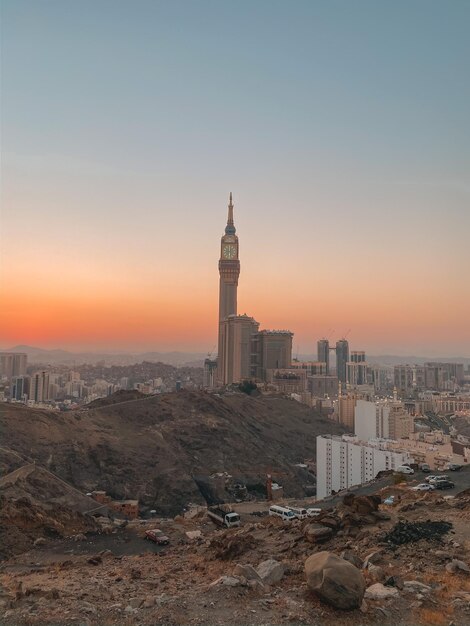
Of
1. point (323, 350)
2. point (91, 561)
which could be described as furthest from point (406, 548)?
point (323, 350)

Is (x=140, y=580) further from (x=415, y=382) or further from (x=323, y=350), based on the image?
(x=323, y=350)

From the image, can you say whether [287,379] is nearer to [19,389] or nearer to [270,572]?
[19,389]

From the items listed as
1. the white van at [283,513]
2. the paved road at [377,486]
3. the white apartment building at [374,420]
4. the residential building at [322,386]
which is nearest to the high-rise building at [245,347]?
the residential building at [322,386]

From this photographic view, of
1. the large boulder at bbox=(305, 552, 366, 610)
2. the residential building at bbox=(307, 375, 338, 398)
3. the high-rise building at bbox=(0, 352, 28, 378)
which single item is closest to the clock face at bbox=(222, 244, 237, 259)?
the residential building at bbox=(307, 375, 338, 398)

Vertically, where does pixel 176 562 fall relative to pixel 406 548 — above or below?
below

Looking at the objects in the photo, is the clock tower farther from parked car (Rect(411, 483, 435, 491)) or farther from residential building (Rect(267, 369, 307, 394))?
parked car (Rect(411, 483, 435, 491))

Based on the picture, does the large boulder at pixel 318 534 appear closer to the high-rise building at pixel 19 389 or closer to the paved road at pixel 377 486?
the paved road at pixel 377 486
